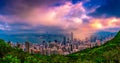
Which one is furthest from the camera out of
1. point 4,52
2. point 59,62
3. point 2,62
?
point 59,62

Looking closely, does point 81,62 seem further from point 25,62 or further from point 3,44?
point 25,62

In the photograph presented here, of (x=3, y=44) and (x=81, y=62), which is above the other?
(x=3, y=44)

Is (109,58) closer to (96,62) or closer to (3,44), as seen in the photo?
(96,62)

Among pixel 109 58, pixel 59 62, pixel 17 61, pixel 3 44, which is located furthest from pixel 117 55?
pixel 17 61

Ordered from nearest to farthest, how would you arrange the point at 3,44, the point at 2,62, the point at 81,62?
the point at 2,62, the point at 3,44, the point at 81,62

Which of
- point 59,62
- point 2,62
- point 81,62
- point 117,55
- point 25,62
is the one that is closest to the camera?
point 2,62

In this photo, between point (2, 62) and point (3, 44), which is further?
point (3, 44)

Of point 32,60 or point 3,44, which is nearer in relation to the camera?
point 32,60

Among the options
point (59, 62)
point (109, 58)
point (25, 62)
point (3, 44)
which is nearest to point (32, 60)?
point (25, 62)

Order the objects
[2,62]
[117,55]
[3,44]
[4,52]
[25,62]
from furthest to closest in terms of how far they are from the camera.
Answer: [117,55]
[3,44]
[4,52]
[25,62]
[2,62]
